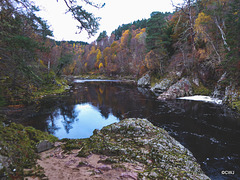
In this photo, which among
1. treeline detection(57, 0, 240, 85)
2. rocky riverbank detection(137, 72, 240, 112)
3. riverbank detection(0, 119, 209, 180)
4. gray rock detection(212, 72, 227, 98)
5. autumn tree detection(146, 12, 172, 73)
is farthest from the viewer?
autumn tree detection(146, 12, 172, 73)

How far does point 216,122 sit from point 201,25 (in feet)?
57.1

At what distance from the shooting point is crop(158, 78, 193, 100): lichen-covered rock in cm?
2019

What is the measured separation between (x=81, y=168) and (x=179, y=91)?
67.1ft

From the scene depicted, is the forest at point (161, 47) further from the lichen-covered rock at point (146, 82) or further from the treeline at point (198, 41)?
the lichen-covered rock at point (146, 82)

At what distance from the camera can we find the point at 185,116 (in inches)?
484

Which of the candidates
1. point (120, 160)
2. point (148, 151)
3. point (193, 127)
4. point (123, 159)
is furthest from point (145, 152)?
point (193, 127)

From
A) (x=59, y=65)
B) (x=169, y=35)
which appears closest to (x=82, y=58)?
(x=59, y=65)

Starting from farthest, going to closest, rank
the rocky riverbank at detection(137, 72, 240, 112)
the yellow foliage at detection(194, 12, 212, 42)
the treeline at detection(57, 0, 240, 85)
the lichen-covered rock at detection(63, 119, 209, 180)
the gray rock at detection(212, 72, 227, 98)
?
the yellow foliage at detection(194, 12, 212, 42) → the gray rock at detection(212, 72, 227, 98) → the treeline at detection(57, 0, 240, 85) → the rocky riverbank at detection(137, 72, 240, 112) → the lichen-covered rock at detection(63, 119, 209, 180)

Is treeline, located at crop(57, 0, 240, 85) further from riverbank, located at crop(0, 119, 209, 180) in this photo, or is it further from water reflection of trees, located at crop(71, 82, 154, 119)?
riverbank, located at crop(0, 119, 209, 180)

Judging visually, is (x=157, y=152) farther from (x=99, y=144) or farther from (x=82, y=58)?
(x=82, y=58)

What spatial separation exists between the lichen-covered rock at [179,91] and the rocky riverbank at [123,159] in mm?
15015

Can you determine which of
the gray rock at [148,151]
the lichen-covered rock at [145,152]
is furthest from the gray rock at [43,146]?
the gray rock at [148,151]

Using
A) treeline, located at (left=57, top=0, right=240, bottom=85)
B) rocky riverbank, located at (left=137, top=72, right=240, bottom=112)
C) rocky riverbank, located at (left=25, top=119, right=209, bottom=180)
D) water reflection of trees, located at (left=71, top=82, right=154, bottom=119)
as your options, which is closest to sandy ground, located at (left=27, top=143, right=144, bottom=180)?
rocky riverbank, located at (left=25, top=119, right=209, bottom=180)

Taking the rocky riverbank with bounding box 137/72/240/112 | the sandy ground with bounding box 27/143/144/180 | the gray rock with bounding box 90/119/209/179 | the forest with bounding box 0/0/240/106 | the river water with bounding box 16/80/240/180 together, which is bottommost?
the river water with bounding box 16/80/240/180
